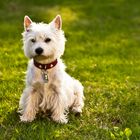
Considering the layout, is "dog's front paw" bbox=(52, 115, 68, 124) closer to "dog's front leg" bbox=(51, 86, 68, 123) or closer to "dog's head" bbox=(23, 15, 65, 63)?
"dog's front leg" bbox=(51, 86, 68, 123)

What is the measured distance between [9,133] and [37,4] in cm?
1216

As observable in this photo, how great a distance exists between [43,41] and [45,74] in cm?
55

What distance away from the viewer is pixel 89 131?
27.7 ft

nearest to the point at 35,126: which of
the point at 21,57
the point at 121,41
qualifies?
the point at 21,57

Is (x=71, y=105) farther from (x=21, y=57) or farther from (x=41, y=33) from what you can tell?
(x=21, y=57)

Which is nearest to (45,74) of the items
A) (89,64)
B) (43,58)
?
(43,58)

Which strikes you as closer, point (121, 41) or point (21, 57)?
point (21, 57)

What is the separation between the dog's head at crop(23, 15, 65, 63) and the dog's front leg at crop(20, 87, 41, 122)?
1.79 feet

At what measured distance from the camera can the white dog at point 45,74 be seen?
8.14 metres

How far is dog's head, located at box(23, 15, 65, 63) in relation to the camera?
808 centimetres

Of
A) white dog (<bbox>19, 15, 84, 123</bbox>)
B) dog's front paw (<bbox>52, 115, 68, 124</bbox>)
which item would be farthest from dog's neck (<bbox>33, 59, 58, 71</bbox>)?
dog's front paw (<bbox>52, 115, 68, 124</bbox>)

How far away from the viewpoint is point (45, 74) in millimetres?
8398

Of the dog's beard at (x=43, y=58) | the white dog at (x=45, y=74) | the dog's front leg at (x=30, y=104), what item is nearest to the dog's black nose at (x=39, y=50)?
the white dog at (x=45, y=74)

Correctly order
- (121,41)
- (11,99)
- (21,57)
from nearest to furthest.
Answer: (11,99) → (21,57) → (121,41)
